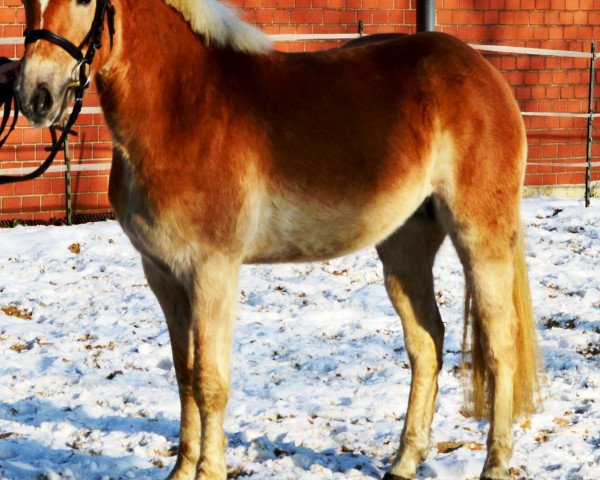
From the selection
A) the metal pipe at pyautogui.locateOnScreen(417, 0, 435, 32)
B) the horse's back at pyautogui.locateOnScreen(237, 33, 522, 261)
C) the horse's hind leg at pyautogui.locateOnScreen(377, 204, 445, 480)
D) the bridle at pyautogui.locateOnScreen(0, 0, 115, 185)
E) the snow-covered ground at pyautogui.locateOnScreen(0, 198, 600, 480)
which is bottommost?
the snow-covered ground at pyautogui.locateOnScreen(0, 198, 600, 480)

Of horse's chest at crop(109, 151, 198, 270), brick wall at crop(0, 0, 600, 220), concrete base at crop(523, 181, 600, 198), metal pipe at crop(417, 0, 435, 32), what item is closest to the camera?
horse's chest at crop(109, 151, 198, 270)

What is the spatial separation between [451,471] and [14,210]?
588 centimetres

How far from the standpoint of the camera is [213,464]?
144 inches

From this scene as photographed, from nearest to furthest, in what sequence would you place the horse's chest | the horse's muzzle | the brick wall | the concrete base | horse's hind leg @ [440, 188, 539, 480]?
the horse's muzzle → the horse's chest → horse's hind leg @ [440, 188, 539, 480] → the brick wall → the concrete base

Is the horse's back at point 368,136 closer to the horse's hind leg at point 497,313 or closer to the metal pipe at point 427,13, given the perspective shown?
the horse's hind leg at point 497,313

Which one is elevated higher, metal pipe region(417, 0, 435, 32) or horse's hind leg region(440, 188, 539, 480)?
metal pipe region(417, 0, 435, 32)

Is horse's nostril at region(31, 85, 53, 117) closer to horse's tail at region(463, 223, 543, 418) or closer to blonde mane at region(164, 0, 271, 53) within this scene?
blonde mane at region(164, 0, 271, 53)

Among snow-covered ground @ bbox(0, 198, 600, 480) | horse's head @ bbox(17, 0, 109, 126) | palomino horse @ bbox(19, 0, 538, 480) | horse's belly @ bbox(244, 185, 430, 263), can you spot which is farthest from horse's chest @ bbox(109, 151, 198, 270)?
snow-covered ground @ bbox(0, 198, 600, 480)

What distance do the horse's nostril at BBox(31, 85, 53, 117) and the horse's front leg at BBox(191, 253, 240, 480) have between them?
754 millimetres

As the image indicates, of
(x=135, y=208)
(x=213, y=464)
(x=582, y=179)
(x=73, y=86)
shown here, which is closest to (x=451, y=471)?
(x=213, y=464)

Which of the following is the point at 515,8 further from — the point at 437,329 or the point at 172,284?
the point at 172,284

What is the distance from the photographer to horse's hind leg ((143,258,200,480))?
12.3ft

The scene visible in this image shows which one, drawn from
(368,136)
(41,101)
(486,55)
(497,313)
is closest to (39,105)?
(41,101)

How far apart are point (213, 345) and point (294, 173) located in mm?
701
